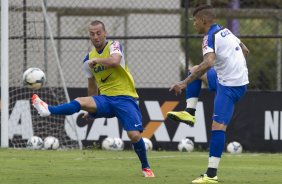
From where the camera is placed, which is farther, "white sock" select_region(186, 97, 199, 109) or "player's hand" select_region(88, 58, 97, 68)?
"white sock" select_region(186, 97, 199, 109)

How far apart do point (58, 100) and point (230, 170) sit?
601 centimetres

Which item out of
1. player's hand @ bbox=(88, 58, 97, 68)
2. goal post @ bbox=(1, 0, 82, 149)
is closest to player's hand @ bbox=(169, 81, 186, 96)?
player's hand @ bbox=(88, 58, 97, 68)

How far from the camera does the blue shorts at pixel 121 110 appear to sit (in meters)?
12.3

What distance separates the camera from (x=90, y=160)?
49.2 feet

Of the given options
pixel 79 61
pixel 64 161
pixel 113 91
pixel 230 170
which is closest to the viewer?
pixel 113 91

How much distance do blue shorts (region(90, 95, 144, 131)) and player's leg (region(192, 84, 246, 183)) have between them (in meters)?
1.31

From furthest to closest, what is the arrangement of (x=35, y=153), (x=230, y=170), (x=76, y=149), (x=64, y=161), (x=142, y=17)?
(x=142, y=17), (x=76, y=149), (x=35, y=153), (x=64, y=161), (x=230, y=170)

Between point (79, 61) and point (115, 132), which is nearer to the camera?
point (115, 132)

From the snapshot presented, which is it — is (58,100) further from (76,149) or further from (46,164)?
(46,164)

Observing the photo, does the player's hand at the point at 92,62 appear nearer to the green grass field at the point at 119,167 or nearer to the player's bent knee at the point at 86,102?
the player's bent knee at the point at 86,102

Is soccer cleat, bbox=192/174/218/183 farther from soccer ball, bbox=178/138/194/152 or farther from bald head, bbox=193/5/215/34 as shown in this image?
soccer ball, bbox=178/138/194/152

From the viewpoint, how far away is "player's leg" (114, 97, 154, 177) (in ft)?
40.2

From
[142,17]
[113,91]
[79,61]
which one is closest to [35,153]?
[113,91]

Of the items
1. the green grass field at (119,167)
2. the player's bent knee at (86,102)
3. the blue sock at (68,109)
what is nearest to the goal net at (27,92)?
the green grass field at (119,167)
